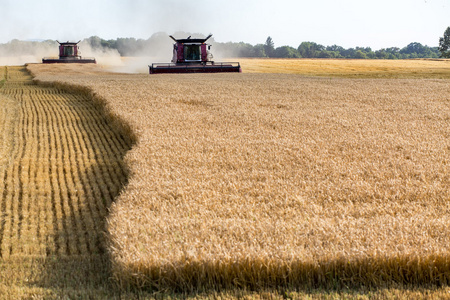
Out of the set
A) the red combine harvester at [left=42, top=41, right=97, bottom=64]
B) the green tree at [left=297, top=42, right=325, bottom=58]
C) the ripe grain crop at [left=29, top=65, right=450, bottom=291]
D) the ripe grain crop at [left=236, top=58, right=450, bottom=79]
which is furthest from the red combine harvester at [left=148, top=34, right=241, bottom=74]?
the green tree at [left=297, top=42, right=325, bottom=58]

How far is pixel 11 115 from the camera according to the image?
14.4m

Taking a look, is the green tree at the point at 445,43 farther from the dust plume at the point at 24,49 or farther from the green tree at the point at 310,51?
the dust plume at the point at 24,49

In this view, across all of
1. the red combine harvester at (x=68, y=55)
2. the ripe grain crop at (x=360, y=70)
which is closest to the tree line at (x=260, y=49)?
the red combine harvester at (x=68, y=55)

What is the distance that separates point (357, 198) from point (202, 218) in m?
1.93

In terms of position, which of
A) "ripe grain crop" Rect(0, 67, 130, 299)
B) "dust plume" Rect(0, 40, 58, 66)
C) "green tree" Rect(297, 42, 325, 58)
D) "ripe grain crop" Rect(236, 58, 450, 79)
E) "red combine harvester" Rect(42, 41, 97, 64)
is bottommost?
"ripe grain crop" Rect(0, 67, 130, 299)

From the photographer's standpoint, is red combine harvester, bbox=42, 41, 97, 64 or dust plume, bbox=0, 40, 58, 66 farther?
dust plume, bbox=0, 40, 58, 66

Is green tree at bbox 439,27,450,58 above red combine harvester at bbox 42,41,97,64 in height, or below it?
above

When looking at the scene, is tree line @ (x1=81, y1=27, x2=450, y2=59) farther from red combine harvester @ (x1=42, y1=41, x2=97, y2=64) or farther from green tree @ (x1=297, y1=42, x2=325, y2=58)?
red combine harvester @ (x1=42, y1=41, x2=97, y2=64)

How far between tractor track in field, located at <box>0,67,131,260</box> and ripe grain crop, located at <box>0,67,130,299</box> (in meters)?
0.01

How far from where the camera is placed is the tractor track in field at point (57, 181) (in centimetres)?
580

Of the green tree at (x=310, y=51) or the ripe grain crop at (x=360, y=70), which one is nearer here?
the ripe grain crop at (x=360, y=70)

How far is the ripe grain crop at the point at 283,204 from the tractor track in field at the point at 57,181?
642 mm

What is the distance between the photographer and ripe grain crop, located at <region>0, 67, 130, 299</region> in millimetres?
4723

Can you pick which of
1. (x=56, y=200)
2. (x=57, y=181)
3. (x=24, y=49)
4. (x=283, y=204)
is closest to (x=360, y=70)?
(x=57, y=181)
